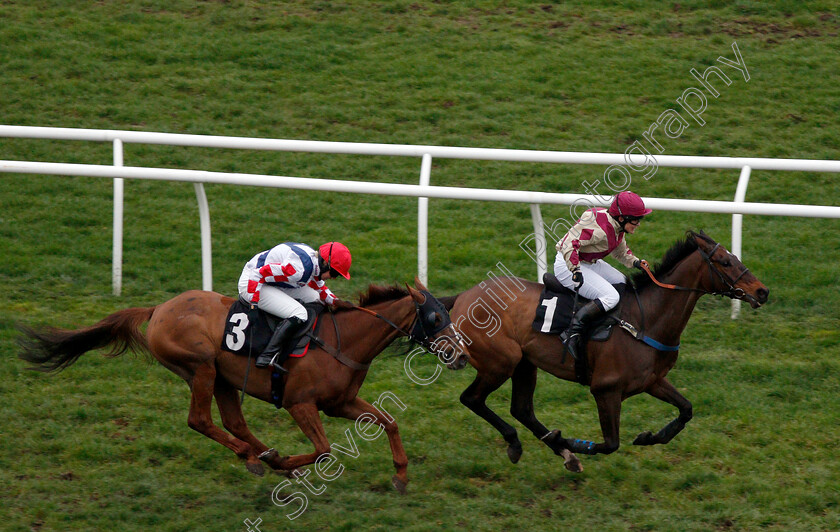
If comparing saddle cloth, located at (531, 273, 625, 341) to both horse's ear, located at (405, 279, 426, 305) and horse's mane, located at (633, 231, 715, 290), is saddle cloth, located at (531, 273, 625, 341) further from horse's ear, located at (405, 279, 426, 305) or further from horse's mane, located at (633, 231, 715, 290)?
horse's ear, located at (405, 279, 426, 305)

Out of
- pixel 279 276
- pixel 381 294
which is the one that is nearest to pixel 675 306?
pixel 381 294

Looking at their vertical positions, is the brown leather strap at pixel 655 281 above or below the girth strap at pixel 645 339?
above

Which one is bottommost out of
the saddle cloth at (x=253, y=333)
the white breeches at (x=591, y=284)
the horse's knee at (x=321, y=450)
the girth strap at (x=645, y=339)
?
the horse's knee at (x=321, y=450)

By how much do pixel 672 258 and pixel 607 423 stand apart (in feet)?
3.33

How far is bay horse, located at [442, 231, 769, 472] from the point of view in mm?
5262

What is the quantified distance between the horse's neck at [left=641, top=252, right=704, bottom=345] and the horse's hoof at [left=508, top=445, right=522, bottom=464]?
996 millimetres

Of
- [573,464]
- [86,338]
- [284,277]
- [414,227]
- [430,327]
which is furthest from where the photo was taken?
[414,227]

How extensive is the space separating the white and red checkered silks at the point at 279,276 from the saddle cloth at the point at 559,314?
4.26ft

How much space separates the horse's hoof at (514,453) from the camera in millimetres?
5461

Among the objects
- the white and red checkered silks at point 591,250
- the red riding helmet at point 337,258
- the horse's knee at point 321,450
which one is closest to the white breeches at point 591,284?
the white and red checkered silks at point 591,250

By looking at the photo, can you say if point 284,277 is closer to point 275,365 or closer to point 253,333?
point 253,333

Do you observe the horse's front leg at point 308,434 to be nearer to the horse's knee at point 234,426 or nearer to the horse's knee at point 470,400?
the horse's knee at point 234,426

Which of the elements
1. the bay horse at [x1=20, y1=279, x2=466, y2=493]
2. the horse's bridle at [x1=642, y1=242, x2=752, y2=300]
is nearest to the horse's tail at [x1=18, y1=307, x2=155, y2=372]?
the bay horse at [x1=20, y1=279, x2=466, y2=493]

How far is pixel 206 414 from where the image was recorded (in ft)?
17.2
